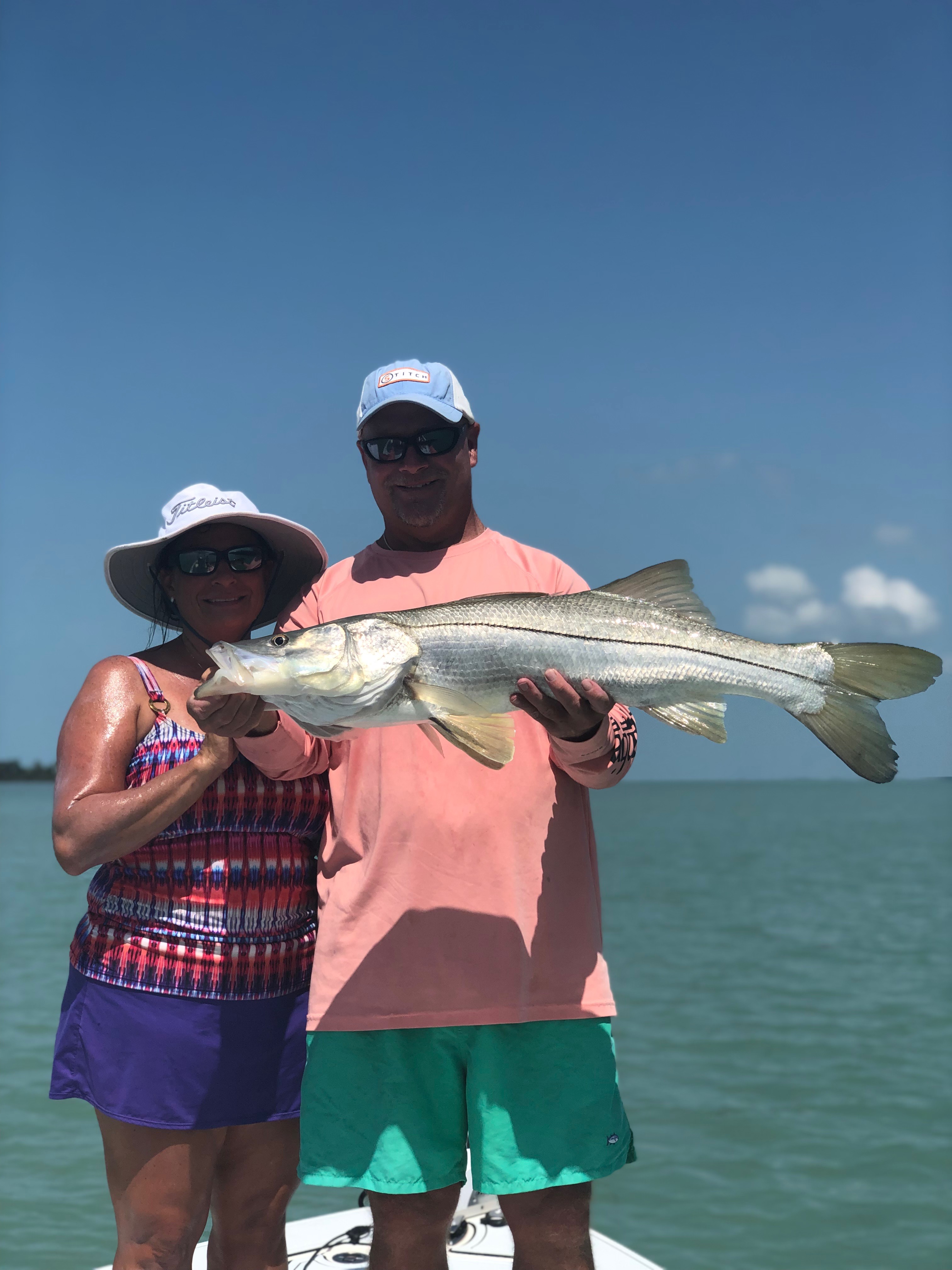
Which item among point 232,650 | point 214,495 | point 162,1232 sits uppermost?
point 214,495

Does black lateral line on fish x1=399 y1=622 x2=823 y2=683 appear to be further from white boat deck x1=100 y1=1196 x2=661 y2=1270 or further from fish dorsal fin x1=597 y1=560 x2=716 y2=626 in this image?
white boat deck x1=100 y1=1196 x2=661 y2=1270

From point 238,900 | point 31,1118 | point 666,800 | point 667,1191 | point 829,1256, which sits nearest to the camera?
point 238,900

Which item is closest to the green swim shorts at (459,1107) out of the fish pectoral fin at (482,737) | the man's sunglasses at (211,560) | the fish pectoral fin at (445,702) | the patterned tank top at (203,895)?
the patterned tank top at (203,895)

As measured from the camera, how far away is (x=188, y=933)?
127 inches

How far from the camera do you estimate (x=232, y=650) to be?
9.00 feet

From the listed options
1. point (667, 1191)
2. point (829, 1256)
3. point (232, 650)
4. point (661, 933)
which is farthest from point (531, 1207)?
point (661, 933)

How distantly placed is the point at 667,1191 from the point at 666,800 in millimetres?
143543

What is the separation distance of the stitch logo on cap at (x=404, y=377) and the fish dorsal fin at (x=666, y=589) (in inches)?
36.7

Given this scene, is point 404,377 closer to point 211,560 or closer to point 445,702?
point 211,560

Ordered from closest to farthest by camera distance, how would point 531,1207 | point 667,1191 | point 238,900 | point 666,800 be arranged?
1. point 531,1207
2. point 238,900
3. point 667,1191
4. point 666,800

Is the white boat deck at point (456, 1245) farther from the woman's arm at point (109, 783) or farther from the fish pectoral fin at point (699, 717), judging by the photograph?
the fish pectoral fin at point (699, 717)

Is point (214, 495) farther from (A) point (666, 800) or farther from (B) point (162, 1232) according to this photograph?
(A) point (666, 800)

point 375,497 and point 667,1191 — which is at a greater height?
point 375,497

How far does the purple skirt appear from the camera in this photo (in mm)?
3146
